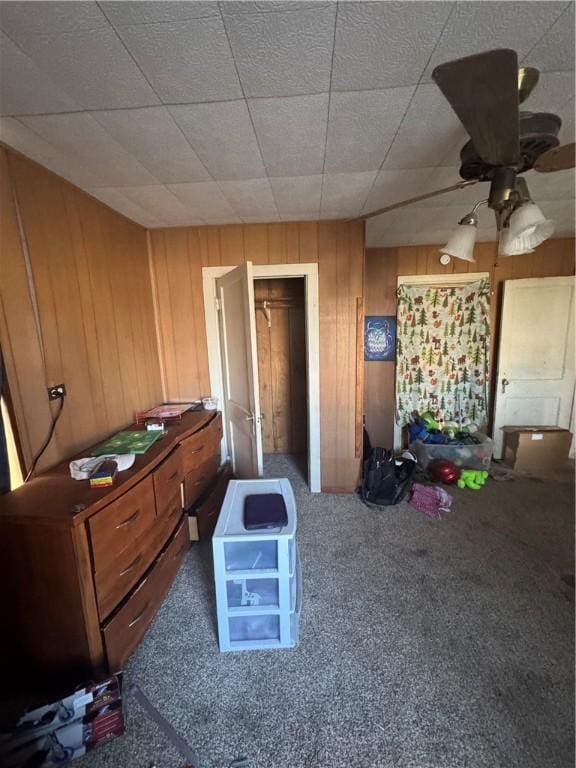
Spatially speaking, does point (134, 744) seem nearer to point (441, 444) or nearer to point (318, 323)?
point (318, 323)

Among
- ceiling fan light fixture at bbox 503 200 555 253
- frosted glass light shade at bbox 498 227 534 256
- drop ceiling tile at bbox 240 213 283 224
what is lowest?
frosted glass light shade at bbox 498 227 534 256

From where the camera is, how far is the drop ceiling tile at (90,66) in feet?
2.79

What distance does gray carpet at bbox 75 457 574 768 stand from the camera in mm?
1021

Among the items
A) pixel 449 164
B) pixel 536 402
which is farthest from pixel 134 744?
pixel 536 402

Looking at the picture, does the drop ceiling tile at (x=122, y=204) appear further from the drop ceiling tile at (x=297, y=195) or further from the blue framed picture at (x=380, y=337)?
the blue framed picture at (x=380, y=337)

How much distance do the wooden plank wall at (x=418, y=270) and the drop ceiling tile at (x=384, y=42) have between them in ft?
7.25

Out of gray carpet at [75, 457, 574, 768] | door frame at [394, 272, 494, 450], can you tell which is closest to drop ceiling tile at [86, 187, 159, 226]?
gray carpet at [75, 457, 574, 768]

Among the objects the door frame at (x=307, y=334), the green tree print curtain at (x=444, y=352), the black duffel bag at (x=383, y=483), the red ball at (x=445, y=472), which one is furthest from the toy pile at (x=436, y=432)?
the door frame at (x=307, y=334)

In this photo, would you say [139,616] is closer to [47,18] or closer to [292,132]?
[47,18]

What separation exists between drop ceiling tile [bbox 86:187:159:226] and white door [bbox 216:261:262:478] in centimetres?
67

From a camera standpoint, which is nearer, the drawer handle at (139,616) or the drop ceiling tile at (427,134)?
the drop ceiling tile at (427,134)

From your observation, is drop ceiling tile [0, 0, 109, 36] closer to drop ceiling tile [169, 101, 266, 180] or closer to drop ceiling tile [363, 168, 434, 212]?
drop ceiling tile [169, 101, 266, 180]

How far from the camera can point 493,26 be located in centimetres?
86

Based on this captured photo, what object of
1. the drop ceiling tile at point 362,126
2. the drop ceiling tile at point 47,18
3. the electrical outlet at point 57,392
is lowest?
the electrical outlet at point 57,392
